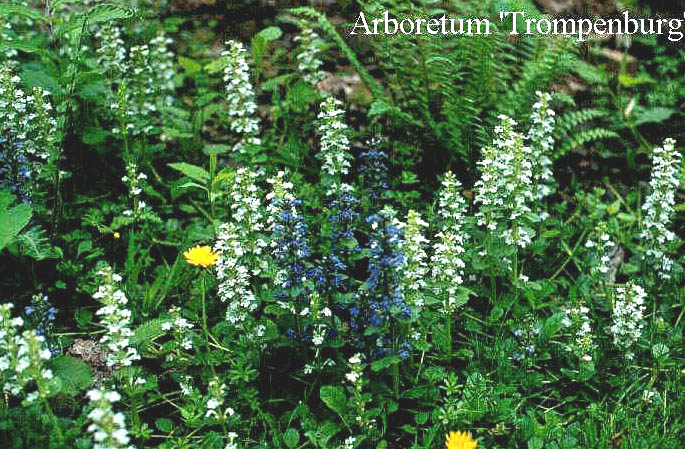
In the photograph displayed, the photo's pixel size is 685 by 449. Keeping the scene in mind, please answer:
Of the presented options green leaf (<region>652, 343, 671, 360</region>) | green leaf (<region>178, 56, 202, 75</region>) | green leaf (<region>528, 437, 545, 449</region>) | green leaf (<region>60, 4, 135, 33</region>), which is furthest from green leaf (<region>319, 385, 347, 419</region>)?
green leaf (<region>178, 56, 202, 75</region>)

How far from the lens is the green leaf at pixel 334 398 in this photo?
3256 millimetres

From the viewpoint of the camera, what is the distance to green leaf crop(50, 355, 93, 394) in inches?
124

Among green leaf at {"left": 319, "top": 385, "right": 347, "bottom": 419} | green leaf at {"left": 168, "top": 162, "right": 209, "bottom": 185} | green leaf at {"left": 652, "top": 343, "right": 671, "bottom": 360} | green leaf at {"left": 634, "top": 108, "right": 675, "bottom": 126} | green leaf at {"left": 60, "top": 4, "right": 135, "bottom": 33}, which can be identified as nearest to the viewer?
green leaf at {"left": 319, "top": 385, "right": 347, "bottom": 419}

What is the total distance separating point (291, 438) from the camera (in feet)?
10.6

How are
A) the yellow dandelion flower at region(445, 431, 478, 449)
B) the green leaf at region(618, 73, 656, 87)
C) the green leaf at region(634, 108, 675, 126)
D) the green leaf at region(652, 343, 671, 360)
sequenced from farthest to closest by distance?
1. the green leaf at region(618, 73, 656, 87)
2. the green leaf at region(634, 108, 675, 126)
3. the green leaf at region(652, 343, 671, 360)
4. the yellow dandelion flower at region(445, 431, 478, 449)

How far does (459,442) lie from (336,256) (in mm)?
953

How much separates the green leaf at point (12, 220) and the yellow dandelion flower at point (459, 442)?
73.5 inches

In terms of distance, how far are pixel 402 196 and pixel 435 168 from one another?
1.93ft

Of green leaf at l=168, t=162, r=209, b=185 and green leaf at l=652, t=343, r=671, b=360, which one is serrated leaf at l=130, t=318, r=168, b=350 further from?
green leaf at l=652, t=343, r=671, b=360

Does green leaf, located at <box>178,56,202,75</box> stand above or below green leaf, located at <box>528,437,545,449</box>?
above

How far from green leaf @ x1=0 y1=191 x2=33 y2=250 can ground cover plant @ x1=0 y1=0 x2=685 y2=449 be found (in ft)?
0.04

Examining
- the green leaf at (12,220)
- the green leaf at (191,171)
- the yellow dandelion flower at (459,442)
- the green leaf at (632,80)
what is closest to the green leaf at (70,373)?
the green leaf at (12,220)

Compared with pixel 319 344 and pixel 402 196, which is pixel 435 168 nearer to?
pixel 402 196

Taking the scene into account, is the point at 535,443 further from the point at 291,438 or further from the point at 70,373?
A: the point at 70,373
